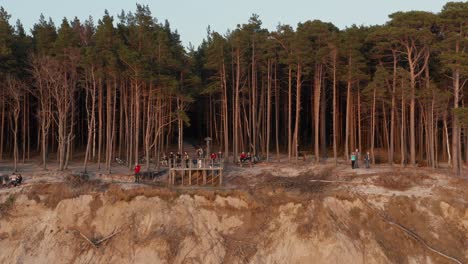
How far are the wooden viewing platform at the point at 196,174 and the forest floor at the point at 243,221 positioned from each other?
2.45 meters

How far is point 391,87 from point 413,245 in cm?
1993

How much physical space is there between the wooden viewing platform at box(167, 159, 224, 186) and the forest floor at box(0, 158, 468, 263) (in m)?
2.45

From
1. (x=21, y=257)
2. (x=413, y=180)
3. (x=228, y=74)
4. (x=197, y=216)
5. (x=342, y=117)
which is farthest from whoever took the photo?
(x=342, y=117)

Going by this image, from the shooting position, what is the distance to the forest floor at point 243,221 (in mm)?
24109

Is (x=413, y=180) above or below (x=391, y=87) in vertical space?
below

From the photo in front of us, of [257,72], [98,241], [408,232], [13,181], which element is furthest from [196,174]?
[257,72]

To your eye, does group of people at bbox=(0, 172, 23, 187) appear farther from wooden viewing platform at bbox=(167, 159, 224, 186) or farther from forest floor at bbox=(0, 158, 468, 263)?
wooden viewing platform at bbox=(167, 159, 224, 186)

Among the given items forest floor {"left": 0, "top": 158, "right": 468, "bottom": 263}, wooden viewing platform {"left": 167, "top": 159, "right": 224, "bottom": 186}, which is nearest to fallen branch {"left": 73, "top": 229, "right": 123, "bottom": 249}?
forest floor {"left": 0, "top": 158, "right": 468, "bottom": 263}

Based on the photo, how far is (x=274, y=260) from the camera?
2405 cm

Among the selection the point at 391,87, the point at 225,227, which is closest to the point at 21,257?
the point at 225,227

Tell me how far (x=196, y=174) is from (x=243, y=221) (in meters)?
8.82

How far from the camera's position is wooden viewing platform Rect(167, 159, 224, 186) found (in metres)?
32.0

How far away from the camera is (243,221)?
2634 cm

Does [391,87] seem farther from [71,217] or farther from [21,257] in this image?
[21,257]
